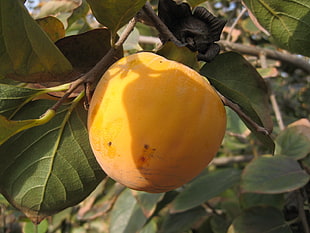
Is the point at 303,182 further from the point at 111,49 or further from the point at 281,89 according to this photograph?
the point at 281,89

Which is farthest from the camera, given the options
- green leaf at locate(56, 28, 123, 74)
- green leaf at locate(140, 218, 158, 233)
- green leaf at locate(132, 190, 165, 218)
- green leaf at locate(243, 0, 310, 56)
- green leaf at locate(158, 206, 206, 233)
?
green leaf at locate(140, 218, 158, 233)

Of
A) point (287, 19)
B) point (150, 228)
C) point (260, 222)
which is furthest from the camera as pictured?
point (150, 228)

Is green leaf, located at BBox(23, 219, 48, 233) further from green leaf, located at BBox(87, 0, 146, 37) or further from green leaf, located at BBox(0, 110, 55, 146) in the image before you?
green leaf, located at BBox(87, 0, 146, 37)

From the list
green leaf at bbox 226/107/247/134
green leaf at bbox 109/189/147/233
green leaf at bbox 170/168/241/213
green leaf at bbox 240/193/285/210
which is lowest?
green leaf at bbox 109/189/147/233

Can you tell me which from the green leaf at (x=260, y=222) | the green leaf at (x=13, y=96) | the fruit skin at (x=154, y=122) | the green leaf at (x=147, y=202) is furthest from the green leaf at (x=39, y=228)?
the fruit skin at (x=154, y=122)

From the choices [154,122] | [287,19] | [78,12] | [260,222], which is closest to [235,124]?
[260,222]

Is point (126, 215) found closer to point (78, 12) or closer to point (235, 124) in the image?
point (235, 124)

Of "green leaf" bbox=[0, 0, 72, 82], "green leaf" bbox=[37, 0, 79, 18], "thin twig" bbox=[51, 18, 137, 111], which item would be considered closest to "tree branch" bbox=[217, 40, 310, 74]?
"green leaf" bbox=[37, 0, 79, 18]

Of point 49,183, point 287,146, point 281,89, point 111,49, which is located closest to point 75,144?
point 49,183
